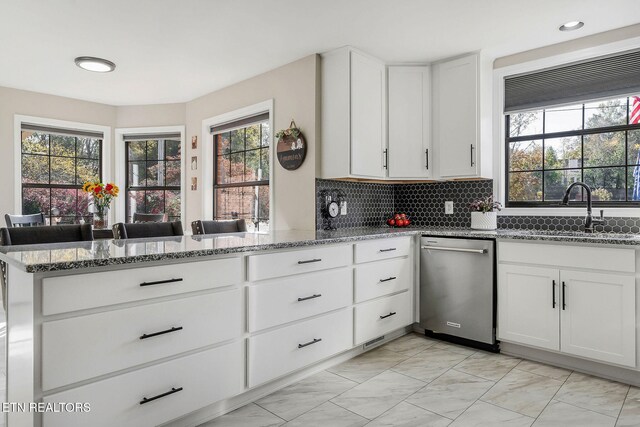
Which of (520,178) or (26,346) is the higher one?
(520,178)

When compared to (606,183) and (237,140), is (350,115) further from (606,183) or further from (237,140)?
(606,183)

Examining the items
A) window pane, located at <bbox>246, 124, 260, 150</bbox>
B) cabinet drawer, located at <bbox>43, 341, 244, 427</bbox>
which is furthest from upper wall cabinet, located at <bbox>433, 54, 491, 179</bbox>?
cabinet drawer, located at <bbox>43, 341, 244, 427</bbox>

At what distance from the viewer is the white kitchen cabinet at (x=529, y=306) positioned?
2691 millimetres

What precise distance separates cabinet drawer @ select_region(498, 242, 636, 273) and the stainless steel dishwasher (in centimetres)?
15

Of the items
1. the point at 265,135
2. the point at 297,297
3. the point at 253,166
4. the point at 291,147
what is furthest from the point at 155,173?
the point at 297,297

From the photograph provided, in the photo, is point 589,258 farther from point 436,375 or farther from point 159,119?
point 159,119

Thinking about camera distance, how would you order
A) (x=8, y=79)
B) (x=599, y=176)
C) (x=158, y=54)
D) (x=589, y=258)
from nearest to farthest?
(x=589, y=258) → (x=599, y=176) → (x=158, y=54) → (x=8, y=79)

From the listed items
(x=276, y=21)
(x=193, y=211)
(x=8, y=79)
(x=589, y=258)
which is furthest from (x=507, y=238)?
(x=8, y=79)

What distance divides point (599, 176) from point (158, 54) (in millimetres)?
3808

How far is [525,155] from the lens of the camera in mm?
3529

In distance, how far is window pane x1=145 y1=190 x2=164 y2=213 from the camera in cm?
523

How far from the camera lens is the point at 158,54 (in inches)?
137

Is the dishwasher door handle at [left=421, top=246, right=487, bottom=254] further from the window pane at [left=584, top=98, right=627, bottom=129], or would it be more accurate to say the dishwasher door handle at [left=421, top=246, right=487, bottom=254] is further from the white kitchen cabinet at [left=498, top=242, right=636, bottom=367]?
the window pane at [left=584, top=98, right=627, bottom=129]

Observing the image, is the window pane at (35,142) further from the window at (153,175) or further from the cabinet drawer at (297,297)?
the cabinet drawer at (297,297)
